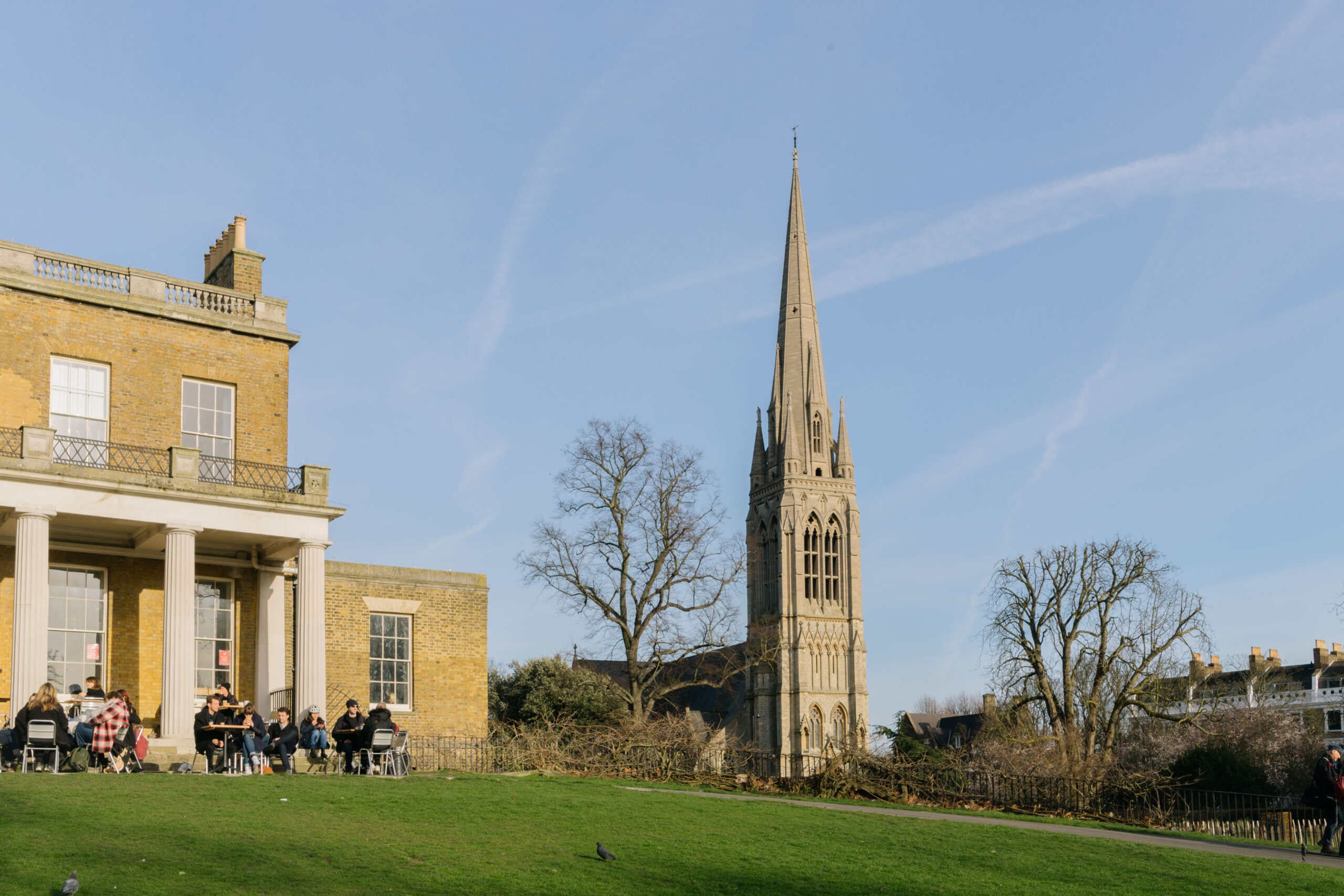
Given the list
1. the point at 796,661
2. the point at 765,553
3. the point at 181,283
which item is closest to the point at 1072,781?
the point at 181,283

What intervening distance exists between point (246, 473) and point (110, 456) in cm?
275

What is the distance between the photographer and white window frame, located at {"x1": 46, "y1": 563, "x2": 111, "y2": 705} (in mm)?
24781

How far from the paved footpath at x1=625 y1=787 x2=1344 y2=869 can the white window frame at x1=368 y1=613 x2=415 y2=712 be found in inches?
393

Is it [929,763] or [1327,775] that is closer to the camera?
[1327,775]

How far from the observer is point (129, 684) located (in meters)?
25.6

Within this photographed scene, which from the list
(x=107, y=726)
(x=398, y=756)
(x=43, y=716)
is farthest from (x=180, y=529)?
(x=398, y=756)

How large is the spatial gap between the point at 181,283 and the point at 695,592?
24.2m

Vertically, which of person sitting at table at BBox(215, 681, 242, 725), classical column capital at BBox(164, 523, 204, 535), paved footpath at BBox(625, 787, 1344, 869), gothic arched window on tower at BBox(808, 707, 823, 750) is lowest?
gothic arched window on tower at BBox(808, 707, 823, 750)

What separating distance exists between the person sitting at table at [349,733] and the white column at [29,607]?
18.5ft

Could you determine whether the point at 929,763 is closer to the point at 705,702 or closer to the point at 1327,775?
the point at 1327,775

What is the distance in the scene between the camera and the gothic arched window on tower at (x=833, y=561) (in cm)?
10712

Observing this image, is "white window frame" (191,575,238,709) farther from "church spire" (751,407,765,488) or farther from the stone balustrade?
"church spire" (751,407,765,488)

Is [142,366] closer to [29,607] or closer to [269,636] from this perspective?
[29,607]

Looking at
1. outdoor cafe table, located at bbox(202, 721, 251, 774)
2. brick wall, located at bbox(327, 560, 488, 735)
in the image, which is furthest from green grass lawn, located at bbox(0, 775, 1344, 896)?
brick wall, located at bbox(327, 560, 488, 735)
